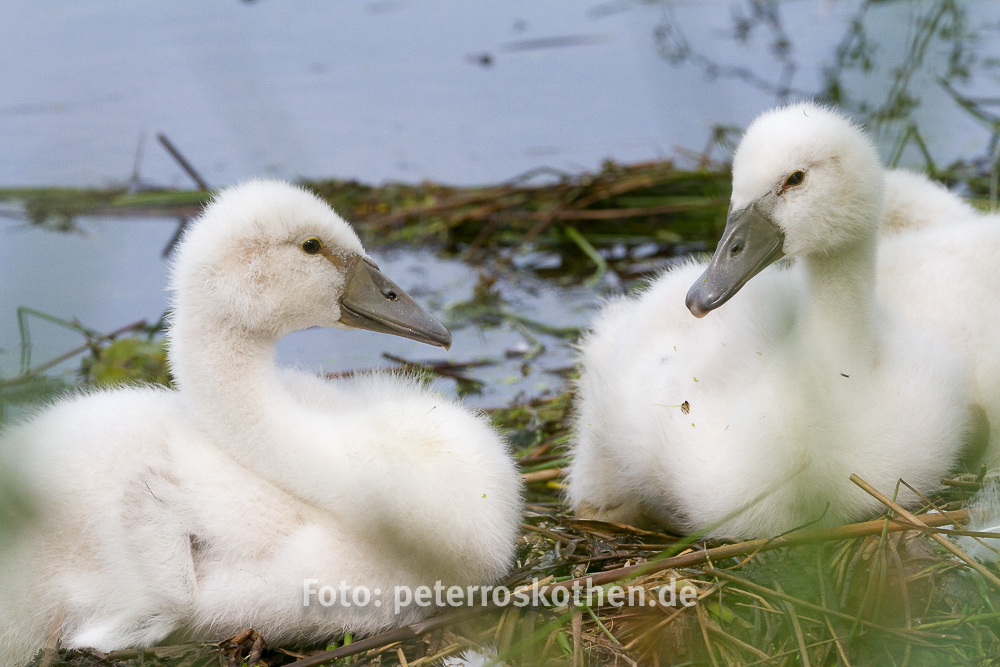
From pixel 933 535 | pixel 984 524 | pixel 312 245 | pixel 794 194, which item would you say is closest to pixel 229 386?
pixel 312 245

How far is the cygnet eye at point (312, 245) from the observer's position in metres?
3.28

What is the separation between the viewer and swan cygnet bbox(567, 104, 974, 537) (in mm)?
3090

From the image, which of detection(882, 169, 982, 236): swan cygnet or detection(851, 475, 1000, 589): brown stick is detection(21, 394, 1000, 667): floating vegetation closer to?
detection(851, 475, 1000, 589): brown stick

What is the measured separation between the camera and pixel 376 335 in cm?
539

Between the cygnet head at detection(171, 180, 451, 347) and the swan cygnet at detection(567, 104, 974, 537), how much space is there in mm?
802

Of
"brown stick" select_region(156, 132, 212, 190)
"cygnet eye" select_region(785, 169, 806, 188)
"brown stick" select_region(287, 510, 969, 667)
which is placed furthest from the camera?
"brown stick" select_region(156, 132, 212, 190)

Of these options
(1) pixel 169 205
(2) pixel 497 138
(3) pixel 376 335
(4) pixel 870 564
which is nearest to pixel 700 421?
(4) pixel 870 564

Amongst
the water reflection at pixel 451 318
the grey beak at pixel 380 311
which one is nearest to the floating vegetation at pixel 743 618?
the grey beak at pixel 380 311

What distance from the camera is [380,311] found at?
3379 millimetres

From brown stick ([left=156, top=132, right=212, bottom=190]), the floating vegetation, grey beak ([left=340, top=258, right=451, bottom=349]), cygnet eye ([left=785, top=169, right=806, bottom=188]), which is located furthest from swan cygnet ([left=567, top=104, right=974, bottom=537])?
brown stick ([left=156, top=132, right=212, bottom=190])

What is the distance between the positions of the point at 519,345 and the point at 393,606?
7.89 ft

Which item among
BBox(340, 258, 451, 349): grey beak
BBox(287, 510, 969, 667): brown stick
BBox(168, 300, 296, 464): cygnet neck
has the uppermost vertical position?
BBox(340, 258, 451, 349): grey beak

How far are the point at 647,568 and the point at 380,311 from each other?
1.18m

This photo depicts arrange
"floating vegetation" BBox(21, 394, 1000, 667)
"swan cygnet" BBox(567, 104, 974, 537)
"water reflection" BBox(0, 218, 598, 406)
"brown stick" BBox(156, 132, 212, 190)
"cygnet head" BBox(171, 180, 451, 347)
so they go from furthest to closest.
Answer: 1. "brown stick" BBox(156, 132, 212, 190)
2. "water reflection" BBox(0, 218, 598, 406)
3. "cygnet head" BBox(171, 180, 451, 347)
4. "swan cygnet" BBox(567, 104, 974, 537)
5. "floating vegetation" BBox(21, 394, 1000, 667)
